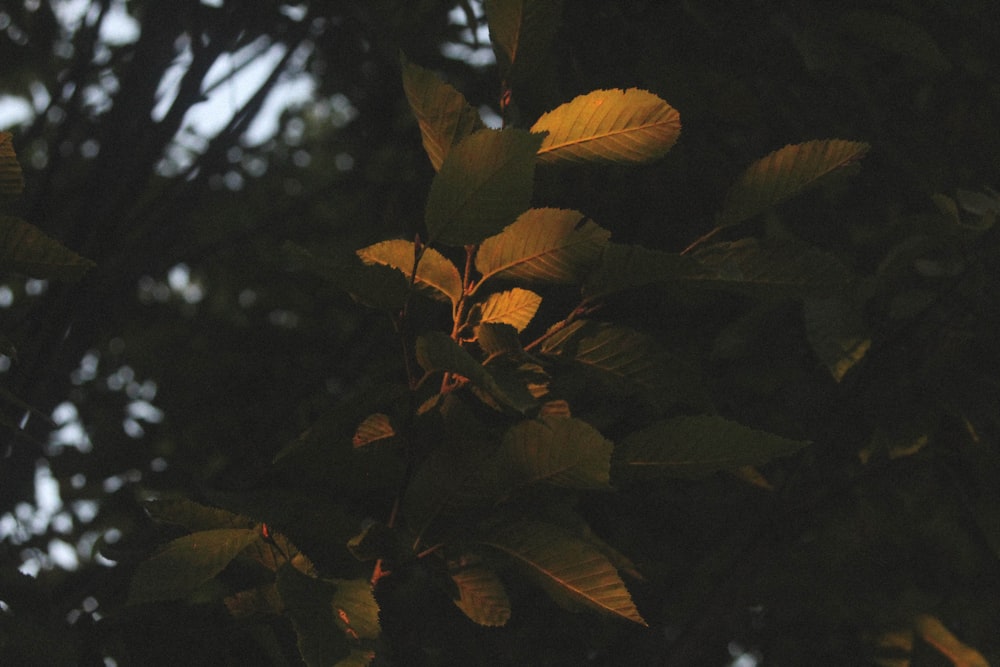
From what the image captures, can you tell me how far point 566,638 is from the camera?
5.57 ft

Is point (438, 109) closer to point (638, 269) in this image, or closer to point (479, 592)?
point (638, 269)

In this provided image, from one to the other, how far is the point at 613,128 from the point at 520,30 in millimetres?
168

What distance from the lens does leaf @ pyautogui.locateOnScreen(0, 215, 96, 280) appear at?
0.80 m

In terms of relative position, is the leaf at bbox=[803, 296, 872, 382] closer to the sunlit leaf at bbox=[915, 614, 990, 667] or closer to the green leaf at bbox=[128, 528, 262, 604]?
the sunlit leaf at bbox=[915, 614, 990, 667]

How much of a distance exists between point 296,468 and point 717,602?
2.68 feet

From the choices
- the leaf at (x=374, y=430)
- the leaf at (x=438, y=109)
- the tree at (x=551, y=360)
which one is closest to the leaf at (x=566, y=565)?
the tree at (x=551, y=360)

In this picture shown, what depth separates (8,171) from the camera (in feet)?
2.74

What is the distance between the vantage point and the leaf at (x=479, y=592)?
906 millimetres

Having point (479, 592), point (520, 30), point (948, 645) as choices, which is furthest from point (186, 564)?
point (948, 645)

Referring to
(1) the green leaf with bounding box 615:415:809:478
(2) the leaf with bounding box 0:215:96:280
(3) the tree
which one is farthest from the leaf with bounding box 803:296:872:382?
(2) the leaf with bounding box 0:215:96:280

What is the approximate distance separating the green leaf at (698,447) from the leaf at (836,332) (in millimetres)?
504

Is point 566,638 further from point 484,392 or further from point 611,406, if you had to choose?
point 484,392

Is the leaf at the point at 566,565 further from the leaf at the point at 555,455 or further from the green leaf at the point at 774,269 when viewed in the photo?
the green leaf at the point at 774,269

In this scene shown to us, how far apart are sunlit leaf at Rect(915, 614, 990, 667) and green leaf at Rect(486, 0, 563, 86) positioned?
1190 mm
